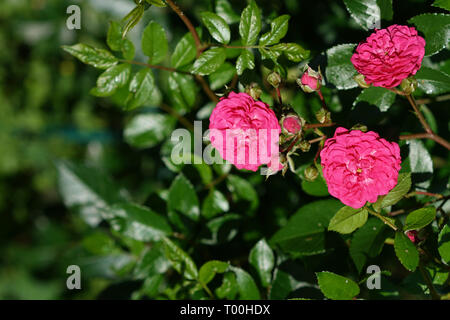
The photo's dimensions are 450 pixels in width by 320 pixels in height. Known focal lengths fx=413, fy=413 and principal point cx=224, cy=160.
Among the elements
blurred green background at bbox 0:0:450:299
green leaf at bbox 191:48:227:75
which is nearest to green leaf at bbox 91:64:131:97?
green leaf at bbox 191:48:227:75

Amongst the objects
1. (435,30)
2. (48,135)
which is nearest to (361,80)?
(435,30)

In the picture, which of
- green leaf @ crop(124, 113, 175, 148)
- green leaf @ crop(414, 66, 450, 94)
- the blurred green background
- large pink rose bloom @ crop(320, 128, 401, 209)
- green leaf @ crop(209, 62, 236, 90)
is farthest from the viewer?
the blurred green background

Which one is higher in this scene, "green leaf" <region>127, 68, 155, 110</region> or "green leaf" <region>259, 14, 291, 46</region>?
"green leaf" <region>259, 14, 291, 46</region>

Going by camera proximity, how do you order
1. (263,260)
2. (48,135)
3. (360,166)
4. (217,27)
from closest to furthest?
(360,166) < (217,27) < (263,260) < (48,135)

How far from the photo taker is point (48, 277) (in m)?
1.62

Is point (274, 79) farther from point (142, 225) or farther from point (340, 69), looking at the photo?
point (142, 225)

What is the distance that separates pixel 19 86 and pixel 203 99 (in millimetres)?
1226

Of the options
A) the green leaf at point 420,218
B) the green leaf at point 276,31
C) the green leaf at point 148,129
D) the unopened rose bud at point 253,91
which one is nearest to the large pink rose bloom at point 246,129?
the unopened rose bud at point 253,91

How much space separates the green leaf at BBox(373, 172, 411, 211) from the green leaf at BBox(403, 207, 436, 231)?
0.04 metres

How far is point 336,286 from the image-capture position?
2.32 ft

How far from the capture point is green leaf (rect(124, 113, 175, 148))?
39.7 inches

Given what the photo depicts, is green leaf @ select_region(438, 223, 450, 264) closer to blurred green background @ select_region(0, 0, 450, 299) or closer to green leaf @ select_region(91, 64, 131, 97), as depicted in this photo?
green leaf @ select_region(91, 64, 131, 97)

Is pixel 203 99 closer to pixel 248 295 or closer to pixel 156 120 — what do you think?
pixel 156 120

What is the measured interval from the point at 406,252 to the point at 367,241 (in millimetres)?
104
